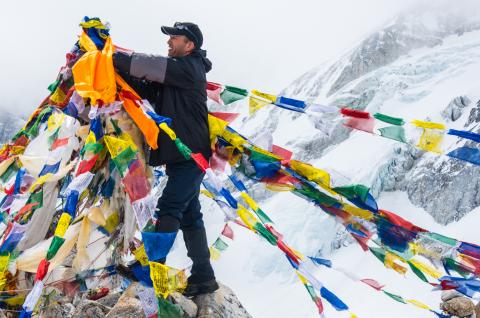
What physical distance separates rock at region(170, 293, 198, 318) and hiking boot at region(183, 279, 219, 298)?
0.20m

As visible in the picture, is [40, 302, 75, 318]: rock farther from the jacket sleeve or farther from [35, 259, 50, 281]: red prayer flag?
the jacket sleeve

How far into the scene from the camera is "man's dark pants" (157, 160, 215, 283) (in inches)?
157

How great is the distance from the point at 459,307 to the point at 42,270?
9.60 meters

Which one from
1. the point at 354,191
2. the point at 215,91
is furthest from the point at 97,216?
the point at 354,191

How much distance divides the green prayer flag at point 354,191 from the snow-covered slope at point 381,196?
2785cm

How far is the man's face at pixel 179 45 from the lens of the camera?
4.23 metres

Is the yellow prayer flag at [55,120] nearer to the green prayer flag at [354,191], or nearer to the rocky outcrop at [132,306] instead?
the rocky outcrop at [132,306]

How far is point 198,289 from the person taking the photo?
15.0ft

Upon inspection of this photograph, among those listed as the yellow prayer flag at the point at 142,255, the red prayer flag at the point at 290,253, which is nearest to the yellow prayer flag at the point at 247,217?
the red prayer flag at the point at 290,253

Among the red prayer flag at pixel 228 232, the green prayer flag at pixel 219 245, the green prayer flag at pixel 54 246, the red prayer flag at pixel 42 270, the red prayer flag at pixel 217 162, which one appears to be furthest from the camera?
the green prayer flag at pixel 219 245

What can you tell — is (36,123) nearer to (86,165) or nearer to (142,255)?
(86,165)

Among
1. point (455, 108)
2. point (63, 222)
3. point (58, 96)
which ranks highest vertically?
point (58, 96)

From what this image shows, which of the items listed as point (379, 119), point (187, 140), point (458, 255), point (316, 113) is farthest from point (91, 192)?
point (458, 255)

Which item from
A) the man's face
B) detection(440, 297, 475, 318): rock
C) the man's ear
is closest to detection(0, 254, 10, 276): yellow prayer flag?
the man's face
